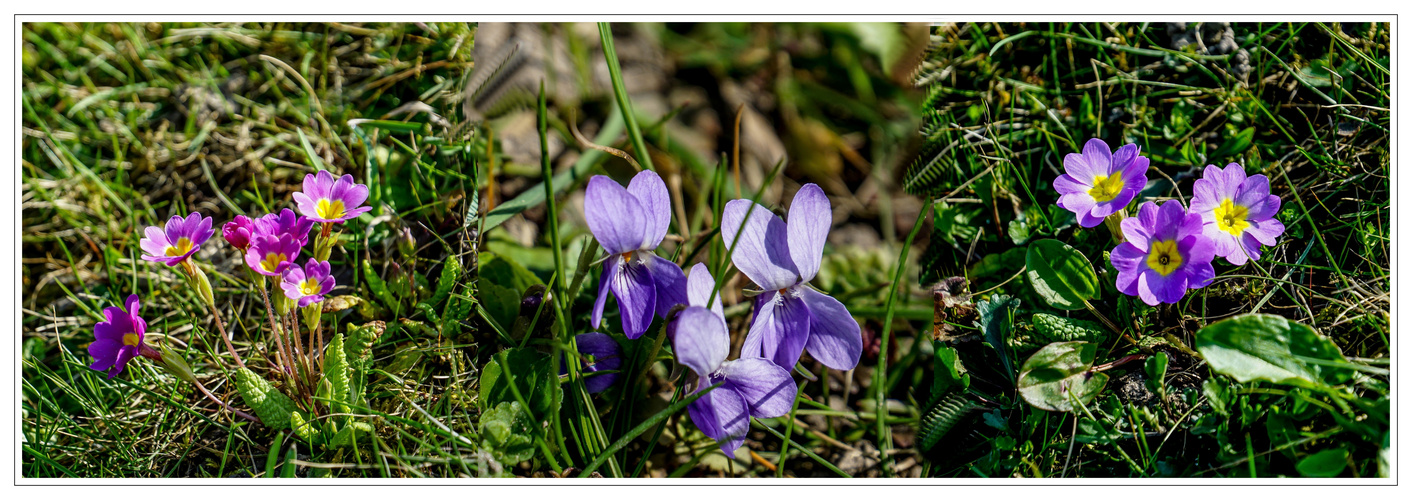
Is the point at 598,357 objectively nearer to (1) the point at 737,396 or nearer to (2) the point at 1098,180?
(1) the point at 737,396

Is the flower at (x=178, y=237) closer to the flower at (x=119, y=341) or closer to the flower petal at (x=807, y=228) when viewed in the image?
the flower at (x=119, y=341)

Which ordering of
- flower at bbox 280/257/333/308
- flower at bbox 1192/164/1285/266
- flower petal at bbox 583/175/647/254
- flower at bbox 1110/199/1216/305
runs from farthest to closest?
flower at bbox 1192/164/1285/266 < flower at bbox 1110/199/1216/305 < flower at bbox 280/257/333/308 < flower petal at bbox 583/175/647/254

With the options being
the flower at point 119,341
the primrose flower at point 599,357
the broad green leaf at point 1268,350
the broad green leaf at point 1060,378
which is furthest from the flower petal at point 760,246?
the flower at point 119,341

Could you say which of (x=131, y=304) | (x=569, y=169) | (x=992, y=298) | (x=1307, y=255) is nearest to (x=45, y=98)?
(x=131, y=304)

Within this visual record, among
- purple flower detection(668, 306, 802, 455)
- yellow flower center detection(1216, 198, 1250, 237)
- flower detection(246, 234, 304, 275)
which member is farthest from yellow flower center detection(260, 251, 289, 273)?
yellow flower center detection(1216, 198, 1250, 237)

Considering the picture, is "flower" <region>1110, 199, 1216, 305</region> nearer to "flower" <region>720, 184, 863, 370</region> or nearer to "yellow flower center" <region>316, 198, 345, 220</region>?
"flower" <region>720, 184, 863, 370</region>

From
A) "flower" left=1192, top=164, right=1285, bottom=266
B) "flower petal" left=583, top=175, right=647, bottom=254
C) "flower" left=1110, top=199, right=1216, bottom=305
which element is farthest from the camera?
"flower" left=1192, top=164, right=1285, bottom=266

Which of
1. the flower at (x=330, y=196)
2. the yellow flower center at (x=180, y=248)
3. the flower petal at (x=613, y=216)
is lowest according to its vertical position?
the yellow flower center at (x=180, y=248)

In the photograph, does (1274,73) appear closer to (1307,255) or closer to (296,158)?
(1307,255)
